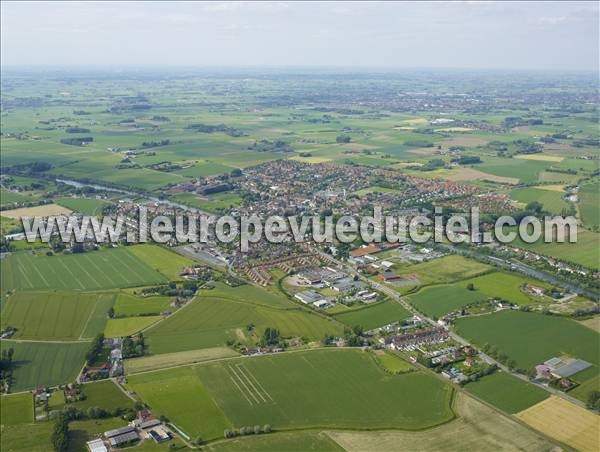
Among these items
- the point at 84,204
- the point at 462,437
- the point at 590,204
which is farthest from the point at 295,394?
the point at 590,204

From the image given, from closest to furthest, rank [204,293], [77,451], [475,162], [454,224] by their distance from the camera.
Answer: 1. [77,451]
2. [204,293]
3. [454,224]
4. [475,162]

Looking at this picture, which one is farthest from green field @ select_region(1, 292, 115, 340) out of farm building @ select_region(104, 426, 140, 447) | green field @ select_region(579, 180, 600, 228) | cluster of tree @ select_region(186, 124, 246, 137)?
cluster of tree @ select_region(186, 124, 246, 137)

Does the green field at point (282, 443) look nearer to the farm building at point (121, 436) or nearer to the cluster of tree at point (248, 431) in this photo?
the cluster of tree at point (248, 431)

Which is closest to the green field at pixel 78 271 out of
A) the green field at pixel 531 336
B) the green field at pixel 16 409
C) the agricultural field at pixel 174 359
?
the agricultural field at pixel 174 359

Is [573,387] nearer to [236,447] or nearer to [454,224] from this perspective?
[236,447]

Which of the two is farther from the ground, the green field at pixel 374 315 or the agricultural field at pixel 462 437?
the green field at pixel 374 315

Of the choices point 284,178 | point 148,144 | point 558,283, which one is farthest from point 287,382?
point 148,144
